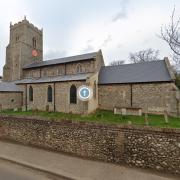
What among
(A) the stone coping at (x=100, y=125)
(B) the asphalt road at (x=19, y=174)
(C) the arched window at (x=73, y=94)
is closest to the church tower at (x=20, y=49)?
(C) the arched window at (x=73, y=94)

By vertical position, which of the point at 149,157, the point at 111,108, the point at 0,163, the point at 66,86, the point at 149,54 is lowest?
the point at 0,163

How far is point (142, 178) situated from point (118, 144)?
6.35ft

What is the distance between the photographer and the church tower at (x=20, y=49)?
114 ft

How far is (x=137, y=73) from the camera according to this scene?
869 inches

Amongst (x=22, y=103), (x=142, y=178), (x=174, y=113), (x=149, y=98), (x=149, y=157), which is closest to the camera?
(x=142, y=178)

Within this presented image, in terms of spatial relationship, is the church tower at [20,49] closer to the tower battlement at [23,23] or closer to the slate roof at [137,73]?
the tower battlement at [23,23]

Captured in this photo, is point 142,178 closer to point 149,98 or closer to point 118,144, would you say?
point 118,144

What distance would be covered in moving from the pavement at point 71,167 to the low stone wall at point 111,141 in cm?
43

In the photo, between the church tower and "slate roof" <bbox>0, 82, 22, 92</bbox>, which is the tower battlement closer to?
the church tower

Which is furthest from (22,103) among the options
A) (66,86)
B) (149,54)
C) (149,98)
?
(149,54)

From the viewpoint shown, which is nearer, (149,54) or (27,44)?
(27,44)

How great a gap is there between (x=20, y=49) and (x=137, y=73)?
25075mm

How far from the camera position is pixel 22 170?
7.58 metres

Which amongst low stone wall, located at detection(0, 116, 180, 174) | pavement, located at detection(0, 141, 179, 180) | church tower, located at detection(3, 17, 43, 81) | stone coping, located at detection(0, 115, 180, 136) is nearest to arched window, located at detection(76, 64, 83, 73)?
church tower, located at detection(3, 17, 43, 81)
